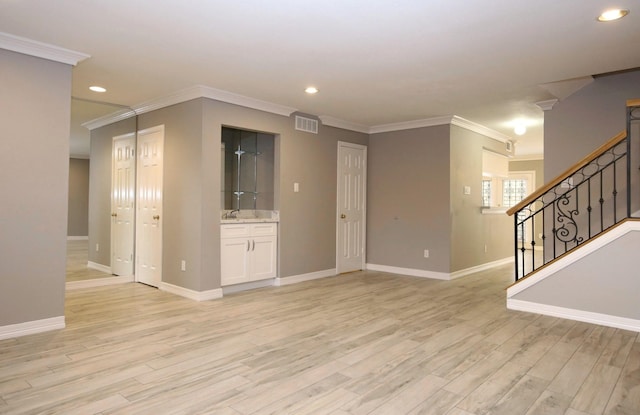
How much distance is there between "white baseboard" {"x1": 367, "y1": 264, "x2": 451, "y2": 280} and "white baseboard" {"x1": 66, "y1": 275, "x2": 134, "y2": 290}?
3826 millimetres

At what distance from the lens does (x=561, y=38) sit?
3172mm

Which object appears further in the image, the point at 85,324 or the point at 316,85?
the point at 316,85

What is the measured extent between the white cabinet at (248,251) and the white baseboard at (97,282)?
1.64 metres

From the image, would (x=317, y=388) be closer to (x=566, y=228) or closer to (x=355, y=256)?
(x=566, y=228)

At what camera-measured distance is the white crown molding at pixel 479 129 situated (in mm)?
6137

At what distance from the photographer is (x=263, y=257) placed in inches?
211

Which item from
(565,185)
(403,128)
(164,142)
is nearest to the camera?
(565,185)

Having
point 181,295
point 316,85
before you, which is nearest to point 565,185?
point 316,85

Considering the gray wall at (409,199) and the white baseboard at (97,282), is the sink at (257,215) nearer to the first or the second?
the white baseboard at (97,282)

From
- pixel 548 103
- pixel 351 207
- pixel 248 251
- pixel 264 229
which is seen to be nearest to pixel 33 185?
pixel 248 251

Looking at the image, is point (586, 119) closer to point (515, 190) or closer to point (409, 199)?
point (409, 199)

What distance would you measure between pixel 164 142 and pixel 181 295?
1.98 metres

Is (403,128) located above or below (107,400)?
above

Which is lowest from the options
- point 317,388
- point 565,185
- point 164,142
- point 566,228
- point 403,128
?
point 317,388
